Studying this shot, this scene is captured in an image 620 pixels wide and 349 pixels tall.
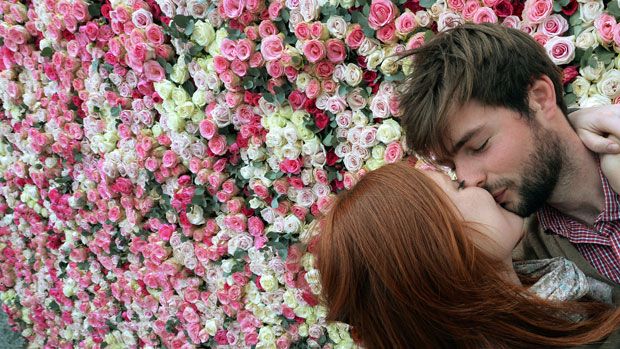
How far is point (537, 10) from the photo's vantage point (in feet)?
5.15

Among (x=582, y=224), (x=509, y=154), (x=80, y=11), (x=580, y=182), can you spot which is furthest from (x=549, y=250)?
(x=80, y=11)

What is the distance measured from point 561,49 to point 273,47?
1.11 metres

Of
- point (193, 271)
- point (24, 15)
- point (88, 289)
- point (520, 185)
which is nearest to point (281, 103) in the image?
point (520, 185)

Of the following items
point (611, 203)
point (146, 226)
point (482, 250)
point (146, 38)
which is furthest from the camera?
point (146, 226)

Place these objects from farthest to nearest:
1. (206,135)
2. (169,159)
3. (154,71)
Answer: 1. (169,159)
2. (154,71)
3. (206,135)

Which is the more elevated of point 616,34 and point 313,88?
point 616,34

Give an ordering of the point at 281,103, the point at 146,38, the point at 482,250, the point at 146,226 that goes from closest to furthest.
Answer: the point at 482,250, the point at 281,103, the point at 146,38, the point at 146,226

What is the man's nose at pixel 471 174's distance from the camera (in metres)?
1.55

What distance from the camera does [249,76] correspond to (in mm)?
2232

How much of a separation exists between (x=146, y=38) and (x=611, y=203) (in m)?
2.17

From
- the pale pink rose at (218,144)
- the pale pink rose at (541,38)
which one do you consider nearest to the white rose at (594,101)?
the pale pink rose at (541,38)

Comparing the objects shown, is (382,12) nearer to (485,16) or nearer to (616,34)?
(485,16)

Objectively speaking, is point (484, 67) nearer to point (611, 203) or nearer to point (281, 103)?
point (611, 203)

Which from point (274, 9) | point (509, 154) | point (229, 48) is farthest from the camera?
point (229, 48)
